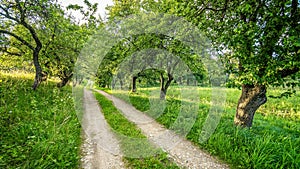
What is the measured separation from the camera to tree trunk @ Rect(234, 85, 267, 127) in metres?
6.45

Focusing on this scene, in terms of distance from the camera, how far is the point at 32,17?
28.3 ft

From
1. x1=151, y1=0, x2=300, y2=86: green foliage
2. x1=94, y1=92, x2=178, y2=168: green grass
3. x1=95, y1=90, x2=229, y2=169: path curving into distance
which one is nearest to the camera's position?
x1=94, y1=92, x2=178, y2=168: green grass

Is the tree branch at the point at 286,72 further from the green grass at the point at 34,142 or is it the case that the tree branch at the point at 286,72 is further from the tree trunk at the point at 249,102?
the green grass at the point at 34,142

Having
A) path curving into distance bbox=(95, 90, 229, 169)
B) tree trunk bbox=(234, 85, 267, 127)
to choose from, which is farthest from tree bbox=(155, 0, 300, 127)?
path curving into distance bbox=(95, 90, 229, 169)

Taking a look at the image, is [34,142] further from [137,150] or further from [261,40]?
[261,40]

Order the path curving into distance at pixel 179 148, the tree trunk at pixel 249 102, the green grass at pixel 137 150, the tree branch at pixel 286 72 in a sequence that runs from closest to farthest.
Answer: the green grass at pixel 137 150, the path curving into distance at pixel 179 148, the tree branch at pixel 286 72, the tree trunk at pixel 249 102

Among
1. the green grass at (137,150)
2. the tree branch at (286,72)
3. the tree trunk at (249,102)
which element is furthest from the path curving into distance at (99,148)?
the tree branch at (286,72)

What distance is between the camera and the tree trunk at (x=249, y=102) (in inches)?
254

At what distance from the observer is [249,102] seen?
21.7 ft

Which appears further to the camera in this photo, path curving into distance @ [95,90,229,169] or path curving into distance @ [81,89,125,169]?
path curving into distance @ [95,90,229,169]

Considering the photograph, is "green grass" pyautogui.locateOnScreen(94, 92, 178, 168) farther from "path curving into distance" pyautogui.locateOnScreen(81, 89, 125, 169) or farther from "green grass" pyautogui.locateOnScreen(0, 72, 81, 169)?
"green grass" pyautogui.locateOnScreen(0, 72, 81, 169)

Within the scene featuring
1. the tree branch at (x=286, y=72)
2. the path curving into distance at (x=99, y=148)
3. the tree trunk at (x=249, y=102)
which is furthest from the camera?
the tree trunk at (x=249, y=102)

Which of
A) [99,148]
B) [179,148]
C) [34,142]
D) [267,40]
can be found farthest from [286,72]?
[34,142]

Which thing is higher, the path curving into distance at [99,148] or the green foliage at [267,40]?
the green foliage at [267,40]
